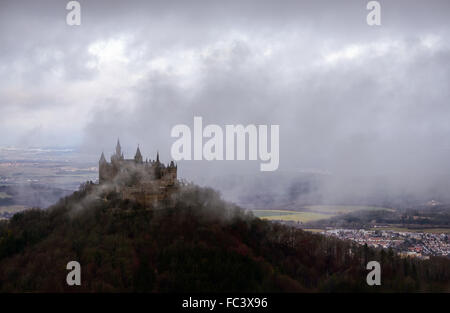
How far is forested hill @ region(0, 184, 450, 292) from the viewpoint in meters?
46.4

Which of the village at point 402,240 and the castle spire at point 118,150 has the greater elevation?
the castle spire at point 118,150

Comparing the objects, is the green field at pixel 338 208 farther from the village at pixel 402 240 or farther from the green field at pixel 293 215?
the village at pixel 402 240

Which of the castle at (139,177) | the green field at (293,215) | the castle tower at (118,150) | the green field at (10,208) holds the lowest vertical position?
the green field at (293,215)

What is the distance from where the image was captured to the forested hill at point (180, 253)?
46.4 m

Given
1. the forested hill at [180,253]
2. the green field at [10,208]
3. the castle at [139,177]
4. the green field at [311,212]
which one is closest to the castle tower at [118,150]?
the castle at [139,177]

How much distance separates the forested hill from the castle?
1.73 m

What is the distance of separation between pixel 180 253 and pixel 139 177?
1883 centimetres

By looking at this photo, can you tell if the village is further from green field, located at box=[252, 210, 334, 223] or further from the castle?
the castle

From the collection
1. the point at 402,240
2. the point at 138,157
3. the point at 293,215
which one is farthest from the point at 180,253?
the point at 293,215

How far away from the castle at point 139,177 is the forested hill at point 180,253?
1.73 meters

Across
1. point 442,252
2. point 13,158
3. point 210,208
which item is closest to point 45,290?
point 210,208

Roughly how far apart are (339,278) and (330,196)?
10232 centimetres

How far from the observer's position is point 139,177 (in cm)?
6569

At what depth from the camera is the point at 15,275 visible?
49.2m
